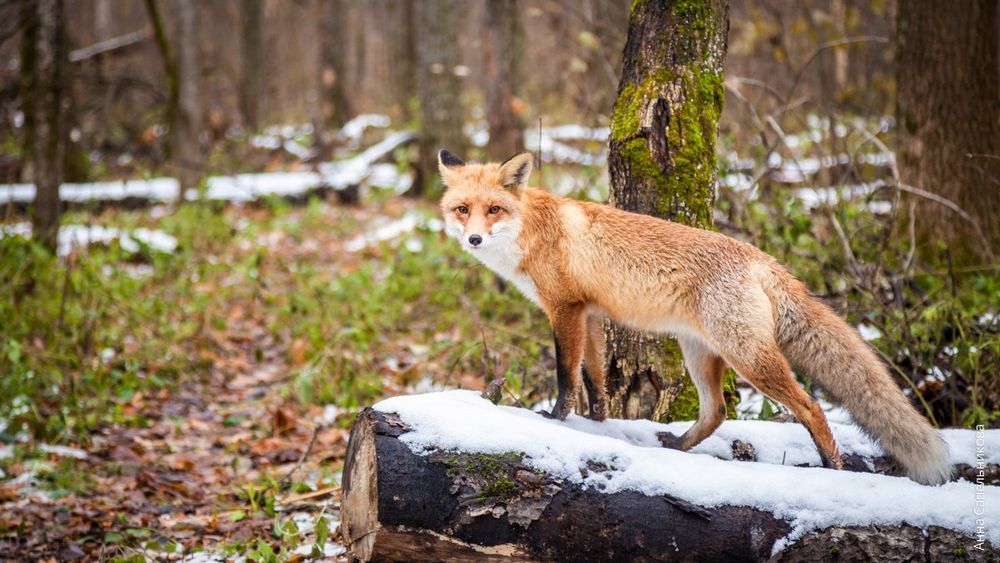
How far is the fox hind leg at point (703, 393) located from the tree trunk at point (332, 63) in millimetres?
20284

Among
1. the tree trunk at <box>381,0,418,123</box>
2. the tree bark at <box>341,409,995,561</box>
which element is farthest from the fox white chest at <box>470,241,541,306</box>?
the tree trunk at <box>381,0,418,123</box>

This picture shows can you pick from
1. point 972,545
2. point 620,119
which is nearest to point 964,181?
point 620,119

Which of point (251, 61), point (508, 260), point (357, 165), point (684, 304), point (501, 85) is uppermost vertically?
point (251, 61)

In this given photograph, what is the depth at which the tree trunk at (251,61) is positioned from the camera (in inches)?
933

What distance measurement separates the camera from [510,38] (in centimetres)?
1284

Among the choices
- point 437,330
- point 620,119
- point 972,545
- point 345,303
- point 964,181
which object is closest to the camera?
point 972,545

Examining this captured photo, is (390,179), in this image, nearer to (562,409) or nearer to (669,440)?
(562,409)

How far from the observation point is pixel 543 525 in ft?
10.6

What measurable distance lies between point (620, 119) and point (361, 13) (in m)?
34.6

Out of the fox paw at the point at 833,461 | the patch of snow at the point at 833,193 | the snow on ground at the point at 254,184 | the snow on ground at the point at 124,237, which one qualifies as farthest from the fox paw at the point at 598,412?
the snow on ground at the point at 254,184

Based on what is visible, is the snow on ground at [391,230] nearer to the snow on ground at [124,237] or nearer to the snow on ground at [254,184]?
the snow on ground at [254,184]

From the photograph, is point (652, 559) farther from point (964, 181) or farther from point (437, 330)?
point (964, 181)

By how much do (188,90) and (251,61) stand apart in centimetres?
911

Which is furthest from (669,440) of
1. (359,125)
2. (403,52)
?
(403,52)
